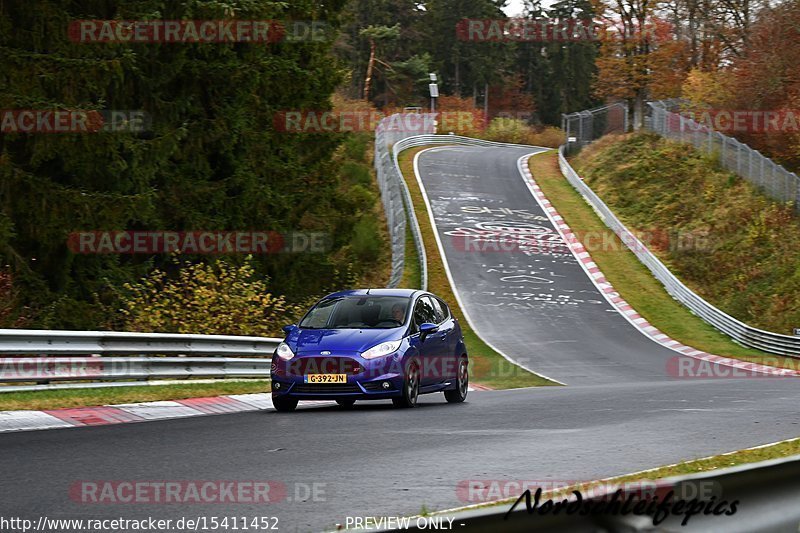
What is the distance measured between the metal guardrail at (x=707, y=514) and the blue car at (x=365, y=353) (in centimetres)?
1058

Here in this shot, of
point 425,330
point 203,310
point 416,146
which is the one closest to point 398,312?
point 425,330

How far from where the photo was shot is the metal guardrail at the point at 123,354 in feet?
48.6

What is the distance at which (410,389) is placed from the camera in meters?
15.1

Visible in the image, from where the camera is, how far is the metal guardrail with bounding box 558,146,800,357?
32844 millimetres

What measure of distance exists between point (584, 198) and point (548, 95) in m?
73.1

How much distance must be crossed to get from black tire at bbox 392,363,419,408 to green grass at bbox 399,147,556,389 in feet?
27.3

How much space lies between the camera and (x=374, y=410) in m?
15.1

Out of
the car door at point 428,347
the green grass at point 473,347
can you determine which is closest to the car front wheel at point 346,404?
the car door at point 428,347

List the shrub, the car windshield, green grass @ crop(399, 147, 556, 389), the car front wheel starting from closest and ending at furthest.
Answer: the car windshield < the car front wheel < the shrub < green grass @ crop(399, 147, 556, 389)

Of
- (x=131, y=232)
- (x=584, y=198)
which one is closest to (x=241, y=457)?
(x=131, y=232)
